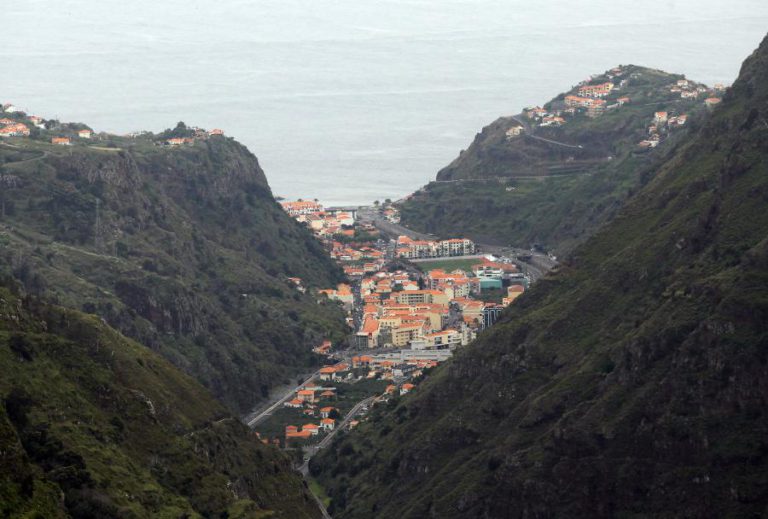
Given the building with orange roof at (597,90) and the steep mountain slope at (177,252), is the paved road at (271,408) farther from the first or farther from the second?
the building with orange roof at (597,90)

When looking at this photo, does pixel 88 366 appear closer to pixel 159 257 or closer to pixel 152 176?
pixel 159 257

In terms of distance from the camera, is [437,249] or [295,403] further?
[437,249]

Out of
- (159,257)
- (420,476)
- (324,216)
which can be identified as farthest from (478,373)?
(324,216)

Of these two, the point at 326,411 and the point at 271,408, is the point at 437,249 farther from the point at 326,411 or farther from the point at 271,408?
the point at 326,411

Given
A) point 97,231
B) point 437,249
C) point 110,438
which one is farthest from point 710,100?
point 110,438

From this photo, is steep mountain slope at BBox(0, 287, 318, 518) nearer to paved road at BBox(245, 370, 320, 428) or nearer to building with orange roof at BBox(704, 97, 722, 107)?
paved road at BBox(245, 370, 320, 428)

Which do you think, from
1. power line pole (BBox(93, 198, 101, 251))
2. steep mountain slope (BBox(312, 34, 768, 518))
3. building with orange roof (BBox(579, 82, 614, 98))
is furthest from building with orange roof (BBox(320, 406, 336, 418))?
building with orange roof (BBox(579, 82, 614, 98))

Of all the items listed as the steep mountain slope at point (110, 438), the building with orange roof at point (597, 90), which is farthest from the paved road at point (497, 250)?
the steep mountain slope at point (110, 438)
